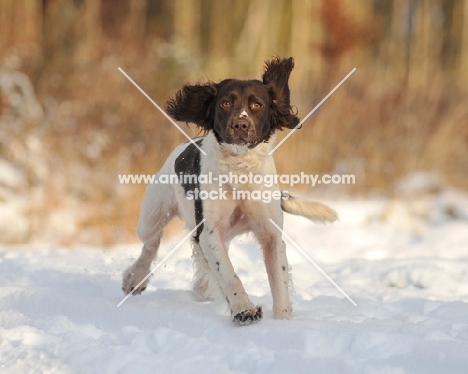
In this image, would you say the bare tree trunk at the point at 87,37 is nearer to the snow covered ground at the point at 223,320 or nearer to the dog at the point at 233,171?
the snow covered ground at the point at 223,320

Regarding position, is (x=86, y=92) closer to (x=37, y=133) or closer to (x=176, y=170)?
(x=37, y=133)

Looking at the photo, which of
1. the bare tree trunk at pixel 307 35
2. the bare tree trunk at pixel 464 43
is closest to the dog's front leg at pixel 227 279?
the bare tree trunk at pixel 307 35

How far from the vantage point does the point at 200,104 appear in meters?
4.32

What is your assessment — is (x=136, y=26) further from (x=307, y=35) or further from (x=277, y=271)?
(x=277, y=271)

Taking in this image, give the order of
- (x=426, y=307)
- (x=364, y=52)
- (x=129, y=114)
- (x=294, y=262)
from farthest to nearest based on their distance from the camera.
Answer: (x=364, y=52), (x=129, y=114), (x=294, y=262), (x=426, y=307)

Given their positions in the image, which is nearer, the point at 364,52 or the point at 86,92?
the point at 86,92

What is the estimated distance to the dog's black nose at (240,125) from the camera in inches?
150

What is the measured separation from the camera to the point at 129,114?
9711 mm

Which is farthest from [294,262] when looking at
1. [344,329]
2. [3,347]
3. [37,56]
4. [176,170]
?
[37,56]

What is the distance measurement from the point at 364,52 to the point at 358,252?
6323 millimetres

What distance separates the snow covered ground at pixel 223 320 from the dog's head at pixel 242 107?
2.85 feet

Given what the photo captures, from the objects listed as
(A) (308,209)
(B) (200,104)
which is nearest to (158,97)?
(A) (308,209)

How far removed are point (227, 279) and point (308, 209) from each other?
1012 mm

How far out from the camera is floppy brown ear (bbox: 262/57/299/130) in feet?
13.9
